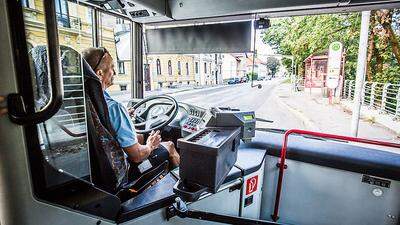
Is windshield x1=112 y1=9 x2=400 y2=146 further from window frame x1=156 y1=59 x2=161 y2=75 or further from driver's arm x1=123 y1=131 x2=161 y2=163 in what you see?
driver's arm x1=123 y1=131 x2=161 y2=163

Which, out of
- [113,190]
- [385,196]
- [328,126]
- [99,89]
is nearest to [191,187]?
[113,190]

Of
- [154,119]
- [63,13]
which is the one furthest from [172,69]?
[63,13]

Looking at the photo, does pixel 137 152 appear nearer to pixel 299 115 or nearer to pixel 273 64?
pixel 273 64

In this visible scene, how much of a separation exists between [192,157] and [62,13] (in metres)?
0.76

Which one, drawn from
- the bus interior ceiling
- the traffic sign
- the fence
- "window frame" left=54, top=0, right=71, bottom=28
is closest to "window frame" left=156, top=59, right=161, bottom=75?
the bus interior ceiling

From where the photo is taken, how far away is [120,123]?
1.37 metres

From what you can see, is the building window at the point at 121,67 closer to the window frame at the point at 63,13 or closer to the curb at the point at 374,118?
the window frame at the point at 63,13

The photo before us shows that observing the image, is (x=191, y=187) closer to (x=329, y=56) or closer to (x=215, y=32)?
(x=329, y=56)

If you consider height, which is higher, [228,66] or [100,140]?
[228,66]

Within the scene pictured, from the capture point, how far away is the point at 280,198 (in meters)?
2.14

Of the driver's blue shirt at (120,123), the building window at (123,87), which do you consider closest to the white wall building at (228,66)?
the building window at (123,87)

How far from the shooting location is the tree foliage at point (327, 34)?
217 centimetres

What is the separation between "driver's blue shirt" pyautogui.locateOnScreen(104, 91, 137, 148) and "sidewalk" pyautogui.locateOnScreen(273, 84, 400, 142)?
1.63 m

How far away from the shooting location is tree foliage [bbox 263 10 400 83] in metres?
2.17
